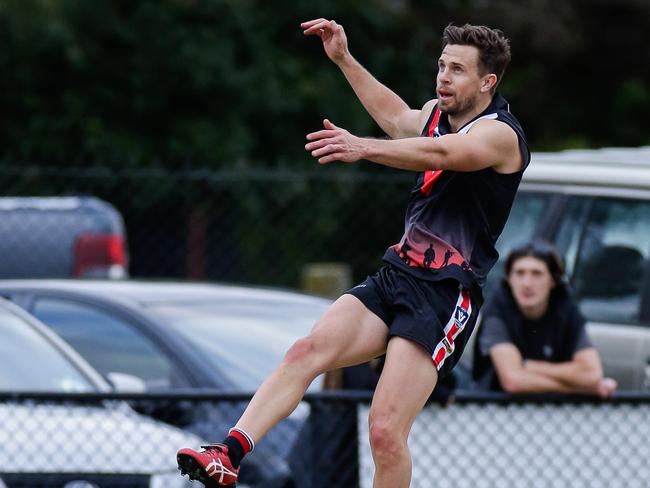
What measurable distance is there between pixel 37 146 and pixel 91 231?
6575 millimetres

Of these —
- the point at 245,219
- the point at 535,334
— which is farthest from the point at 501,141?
the point at 245,219

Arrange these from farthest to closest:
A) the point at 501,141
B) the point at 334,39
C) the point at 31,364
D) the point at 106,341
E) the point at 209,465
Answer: the point at 106,341 → the point at 31,364 → the point at 334,39 → the point at 501,141 → the point at 209,465

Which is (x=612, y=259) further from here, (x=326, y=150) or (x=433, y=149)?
(x=326, y=150)

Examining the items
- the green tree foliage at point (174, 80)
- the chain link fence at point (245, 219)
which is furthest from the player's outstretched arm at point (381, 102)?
the green tree foliage at point (174, 80)

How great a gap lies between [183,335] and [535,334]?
167cm

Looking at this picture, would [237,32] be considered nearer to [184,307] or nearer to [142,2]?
[142,2]

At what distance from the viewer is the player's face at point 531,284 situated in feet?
20.9

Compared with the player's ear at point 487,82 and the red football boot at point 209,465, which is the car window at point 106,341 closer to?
the red football boot at point 209,465

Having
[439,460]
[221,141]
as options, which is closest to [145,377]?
[439,460]

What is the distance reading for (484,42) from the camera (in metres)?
4.55

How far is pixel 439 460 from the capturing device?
607 cm

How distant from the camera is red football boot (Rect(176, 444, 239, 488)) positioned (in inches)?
164

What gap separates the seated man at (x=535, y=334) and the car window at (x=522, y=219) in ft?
2.13

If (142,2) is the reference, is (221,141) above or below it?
below
